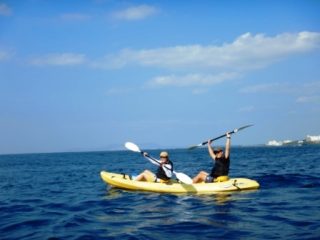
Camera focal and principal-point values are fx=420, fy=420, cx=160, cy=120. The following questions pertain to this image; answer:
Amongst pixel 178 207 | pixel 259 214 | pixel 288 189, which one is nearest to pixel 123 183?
pixel 178 207

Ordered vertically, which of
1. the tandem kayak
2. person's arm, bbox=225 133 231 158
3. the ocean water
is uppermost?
person's arm, bbox=225 133 231 158

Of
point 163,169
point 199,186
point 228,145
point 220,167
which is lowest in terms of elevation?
point 199,186

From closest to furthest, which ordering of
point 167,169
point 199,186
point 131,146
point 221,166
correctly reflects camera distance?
point 199,186 → point 221,166 → point 167,169 → point 131,146

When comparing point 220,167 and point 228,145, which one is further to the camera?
point 220,167

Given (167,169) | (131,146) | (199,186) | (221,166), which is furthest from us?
(131,146)

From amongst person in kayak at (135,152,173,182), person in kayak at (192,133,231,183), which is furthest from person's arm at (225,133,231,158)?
person in kayak at (135,152,173,182)

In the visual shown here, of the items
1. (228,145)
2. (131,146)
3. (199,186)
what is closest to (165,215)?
(199,186)

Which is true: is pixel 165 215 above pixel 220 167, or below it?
below

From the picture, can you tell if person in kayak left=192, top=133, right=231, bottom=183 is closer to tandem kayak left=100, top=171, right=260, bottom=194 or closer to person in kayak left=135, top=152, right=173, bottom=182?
tandem kayak left=100, top=171, right=260, bottom=194

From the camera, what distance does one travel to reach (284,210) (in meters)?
10.6

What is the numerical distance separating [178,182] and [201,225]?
6535mm

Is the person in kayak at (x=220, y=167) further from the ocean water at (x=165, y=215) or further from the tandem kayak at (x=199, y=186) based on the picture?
the ocean water at (x=165, y=215)

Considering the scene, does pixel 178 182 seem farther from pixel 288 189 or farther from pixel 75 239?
pixel 75 239

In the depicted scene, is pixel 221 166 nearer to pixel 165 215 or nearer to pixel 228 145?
pixel 228 145
